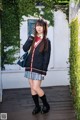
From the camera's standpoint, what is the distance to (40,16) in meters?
9.62

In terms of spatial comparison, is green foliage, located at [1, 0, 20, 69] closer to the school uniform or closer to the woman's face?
the school uniform

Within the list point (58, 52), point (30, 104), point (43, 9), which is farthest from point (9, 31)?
point (30, 104)

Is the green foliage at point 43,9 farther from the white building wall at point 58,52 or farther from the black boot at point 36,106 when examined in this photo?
the black boot at point 36,106

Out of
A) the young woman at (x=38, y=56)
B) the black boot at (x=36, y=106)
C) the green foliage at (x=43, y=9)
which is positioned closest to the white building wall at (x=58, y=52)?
the green foliage at (x=43, y=9)

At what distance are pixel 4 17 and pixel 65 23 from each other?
5.96ft

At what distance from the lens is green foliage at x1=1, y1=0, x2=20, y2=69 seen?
941 centimetres

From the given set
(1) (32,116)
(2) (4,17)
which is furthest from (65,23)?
(1) (32,116)

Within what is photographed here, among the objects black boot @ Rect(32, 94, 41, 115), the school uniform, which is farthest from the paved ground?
the school uniform

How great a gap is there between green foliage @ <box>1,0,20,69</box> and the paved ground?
1.05 meters

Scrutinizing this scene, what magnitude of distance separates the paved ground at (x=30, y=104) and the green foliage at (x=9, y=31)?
105cm

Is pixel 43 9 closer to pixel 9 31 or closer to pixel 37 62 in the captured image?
pixel 9 31

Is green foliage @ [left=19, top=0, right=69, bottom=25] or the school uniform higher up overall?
green foliage @ [left=19, top=0, right=69, bottom=25]

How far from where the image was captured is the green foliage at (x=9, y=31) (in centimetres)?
941

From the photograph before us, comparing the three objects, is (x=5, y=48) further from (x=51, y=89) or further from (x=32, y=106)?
(x=32, y=106)
